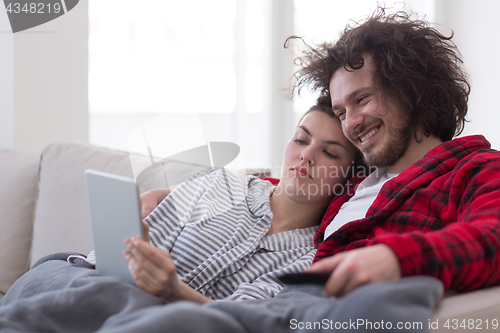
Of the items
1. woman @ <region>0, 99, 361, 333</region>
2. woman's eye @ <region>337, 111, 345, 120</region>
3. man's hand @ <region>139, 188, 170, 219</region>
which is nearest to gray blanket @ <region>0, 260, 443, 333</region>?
woman @ <region>0, 99, 361, 333</region>

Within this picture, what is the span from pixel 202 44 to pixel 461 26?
67.3 inches

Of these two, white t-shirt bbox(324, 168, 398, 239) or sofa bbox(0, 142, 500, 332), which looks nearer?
white t-shirt bbox(324, 168, 398, 239)

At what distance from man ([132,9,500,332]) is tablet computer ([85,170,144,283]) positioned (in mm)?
213

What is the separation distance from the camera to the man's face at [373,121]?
4.16 ft

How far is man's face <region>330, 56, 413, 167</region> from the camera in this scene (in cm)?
127

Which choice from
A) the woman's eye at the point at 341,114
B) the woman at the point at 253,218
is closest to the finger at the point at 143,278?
the woman at the point at 253,218

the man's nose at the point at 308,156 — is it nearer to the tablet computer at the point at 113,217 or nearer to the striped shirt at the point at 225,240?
the striped shirt at the point at 225,240

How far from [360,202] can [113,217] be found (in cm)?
70

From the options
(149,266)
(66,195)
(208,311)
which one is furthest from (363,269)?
(66,195)

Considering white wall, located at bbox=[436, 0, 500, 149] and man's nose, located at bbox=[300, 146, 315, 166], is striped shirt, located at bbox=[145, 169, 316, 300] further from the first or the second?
white wall, located at bbox=[436, 0, 500, 149]

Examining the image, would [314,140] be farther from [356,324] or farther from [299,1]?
[299,1]

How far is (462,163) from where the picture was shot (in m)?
1.04

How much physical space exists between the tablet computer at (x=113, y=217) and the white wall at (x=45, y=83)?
1517 millimetres

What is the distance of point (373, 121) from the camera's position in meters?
1.27
